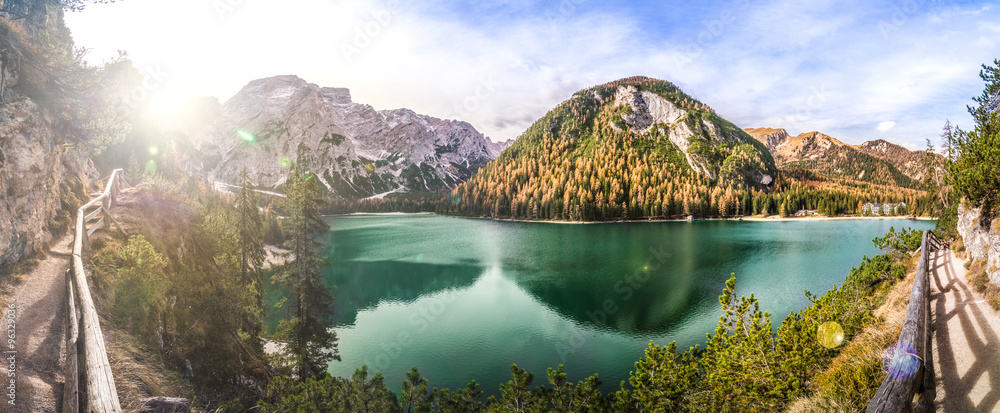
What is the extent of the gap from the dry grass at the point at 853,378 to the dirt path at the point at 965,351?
90 centimetres

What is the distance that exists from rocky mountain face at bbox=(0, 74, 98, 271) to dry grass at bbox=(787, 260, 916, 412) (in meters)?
24.1


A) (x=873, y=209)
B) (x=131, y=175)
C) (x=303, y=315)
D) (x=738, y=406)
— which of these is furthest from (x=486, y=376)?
(x=873, y=209)

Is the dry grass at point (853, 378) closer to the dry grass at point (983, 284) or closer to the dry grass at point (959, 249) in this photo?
the dry grass at point (983, 284)

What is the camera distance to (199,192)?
36125 mm

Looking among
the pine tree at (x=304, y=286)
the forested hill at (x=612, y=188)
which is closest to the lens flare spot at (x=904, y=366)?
the pine tree at (x=304, y=286)

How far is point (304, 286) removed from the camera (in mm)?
21766

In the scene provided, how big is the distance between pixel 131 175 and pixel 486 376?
39.2 meters

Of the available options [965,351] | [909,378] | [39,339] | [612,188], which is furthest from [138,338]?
[612,188]

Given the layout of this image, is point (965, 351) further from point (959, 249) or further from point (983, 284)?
point (959, 249)

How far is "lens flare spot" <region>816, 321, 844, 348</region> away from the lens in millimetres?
8688

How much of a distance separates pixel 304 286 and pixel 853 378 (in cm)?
2466

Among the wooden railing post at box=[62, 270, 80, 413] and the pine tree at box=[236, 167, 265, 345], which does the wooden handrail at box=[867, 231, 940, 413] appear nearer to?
the wooden railing post at box=[62, 270, 80, 413]

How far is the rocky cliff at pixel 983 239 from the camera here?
12.4m

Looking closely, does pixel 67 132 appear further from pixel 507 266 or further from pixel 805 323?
pixel 507 266
